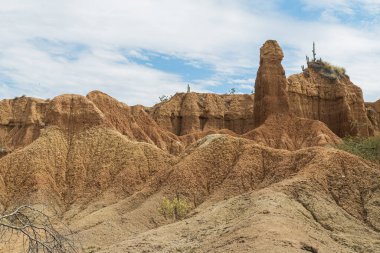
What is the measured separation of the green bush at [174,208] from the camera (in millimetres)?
48219

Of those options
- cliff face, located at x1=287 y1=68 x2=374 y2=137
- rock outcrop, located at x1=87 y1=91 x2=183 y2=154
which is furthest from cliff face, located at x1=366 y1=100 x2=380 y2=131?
rock outcrop, located at x1=87 y1=91 x2=183 y2=154

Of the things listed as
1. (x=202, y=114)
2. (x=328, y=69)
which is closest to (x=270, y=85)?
(x=328, y=69)

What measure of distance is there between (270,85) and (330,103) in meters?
16.5

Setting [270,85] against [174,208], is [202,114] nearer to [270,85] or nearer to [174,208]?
[270,85]

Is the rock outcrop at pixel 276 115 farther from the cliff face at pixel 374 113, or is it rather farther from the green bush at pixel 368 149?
the cliff face at pixel 374 113

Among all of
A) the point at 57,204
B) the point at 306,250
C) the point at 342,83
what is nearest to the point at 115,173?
the point at 57,204

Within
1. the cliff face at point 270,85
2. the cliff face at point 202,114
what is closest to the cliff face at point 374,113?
the cliff face at point 202,114

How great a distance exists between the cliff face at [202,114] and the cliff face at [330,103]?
20919mm

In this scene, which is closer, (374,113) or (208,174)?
(208,174)

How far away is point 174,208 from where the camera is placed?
49094mm

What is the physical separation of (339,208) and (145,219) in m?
17.2

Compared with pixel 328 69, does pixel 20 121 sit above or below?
below

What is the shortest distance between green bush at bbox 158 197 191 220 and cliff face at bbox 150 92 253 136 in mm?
63232

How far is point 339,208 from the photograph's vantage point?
125 ft
